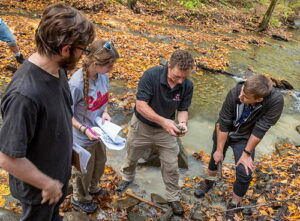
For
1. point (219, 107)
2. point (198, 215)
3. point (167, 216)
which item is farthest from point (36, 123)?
point (219, 107)

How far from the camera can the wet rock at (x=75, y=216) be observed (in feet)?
10.5

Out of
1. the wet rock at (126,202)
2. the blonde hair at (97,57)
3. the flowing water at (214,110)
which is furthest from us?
the flowing water at (214,110)

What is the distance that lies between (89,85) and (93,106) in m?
0.27

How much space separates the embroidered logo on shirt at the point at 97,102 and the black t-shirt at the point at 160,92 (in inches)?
22.6

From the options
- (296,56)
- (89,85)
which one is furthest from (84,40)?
(296,56)

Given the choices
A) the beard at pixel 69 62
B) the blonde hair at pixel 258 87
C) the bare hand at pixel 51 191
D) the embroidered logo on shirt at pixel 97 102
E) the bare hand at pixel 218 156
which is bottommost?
the bare hand at pixel 218 156

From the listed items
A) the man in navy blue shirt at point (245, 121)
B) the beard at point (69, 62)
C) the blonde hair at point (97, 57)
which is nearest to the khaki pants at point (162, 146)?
the man in navy blue shirt at point (245, 121)

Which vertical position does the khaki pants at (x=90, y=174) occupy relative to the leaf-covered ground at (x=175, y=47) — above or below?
above

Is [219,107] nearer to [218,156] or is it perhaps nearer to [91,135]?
[218,156]

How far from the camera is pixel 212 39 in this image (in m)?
15.1

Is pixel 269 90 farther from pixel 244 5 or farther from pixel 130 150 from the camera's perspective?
pixel 244 5

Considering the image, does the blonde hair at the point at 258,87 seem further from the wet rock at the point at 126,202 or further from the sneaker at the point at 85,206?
the sneaker at the point at 85,206

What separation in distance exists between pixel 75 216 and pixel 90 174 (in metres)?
0.54

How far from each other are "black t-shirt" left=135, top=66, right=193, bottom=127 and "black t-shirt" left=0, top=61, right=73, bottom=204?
5.14 feet
